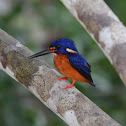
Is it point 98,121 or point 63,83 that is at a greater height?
point 63,83

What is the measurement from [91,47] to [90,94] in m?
0.63

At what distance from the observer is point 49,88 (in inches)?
98.2

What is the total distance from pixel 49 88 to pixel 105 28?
2.61ft

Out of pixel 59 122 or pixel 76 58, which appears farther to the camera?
pixel 59 122

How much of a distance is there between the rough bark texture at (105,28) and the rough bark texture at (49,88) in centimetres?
60

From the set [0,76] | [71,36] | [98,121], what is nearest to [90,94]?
[71,36]

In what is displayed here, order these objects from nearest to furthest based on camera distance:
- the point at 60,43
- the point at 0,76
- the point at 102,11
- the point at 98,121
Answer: the point at 102,11 → the point at 98,121 → the point at 60,43 → the point at 0,76

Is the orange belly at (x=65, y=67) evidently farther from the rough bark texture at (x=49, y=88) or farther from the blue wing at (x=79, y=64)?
the rough bark texture at (x=49, y=88)

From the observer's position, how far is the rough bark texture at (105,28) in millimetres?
1781

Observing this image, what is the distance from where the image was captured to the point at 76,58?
9.61 feet

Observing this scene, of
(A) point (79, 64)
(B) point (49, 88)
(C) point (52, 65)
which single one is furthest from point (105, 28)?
(C) point (52, 65)

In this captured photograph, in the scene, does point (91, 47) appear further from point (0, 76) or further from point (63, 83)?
point (63, 83)

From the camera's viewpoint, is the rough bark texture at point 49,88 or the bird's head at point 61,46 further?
the bird's head at point 61,46

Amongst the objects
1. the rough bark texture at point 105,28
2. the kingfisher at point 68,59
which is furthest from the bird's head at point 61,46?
the rough bark texture at point 105,28
